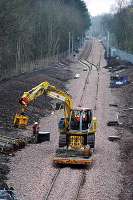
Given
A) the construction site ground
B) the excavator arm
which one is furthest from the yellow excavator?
the construction site ground

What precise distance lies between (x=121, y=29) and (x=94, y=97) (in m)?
70.0

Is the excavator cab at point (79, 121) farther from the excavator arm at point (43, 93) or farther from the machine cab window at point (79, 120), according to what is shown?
the excavator arm at point (43, 93)

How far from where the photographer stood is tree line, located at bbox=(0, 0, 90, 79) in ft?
206

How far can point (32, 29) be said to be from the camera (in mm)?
84938

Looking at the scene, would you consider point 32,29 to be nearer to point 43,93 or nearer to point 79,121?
point 43,93

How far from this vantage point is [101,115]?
43188 millimetres

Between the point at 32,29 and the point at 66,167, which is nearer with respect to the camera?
the point at 66,167

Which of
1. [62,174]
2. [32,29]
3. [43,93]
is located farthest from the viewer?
[32,29]

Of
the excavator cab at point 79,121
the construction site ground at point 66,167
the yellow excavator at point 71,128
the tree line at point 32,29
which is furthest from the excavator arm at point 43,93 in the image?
the tree line at point 32,29

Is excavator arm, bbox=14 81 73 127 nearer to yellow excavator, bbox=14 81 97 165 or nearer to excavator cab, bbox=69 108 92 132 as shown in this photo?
yellow excavator, bbox=14 81 97 165

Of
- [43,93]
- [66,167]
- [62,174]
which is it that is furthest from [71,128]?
[62,174]

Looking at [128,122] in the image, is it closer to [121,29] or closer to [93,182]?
[93,182]

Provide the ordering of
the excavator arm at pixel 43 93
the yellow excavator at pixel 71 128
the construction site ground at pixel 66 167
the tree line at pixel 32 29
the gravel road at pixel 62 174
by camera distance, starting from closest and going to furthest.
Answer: the gravel road at pixel 62 174
the construction site ground at pixel 66 167
the excavator arm at pixel 43 93
the yellow excavator at pixel 71 128
the tree line at pixel 32 29

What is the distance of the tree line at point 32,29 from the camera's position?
6272 cm
